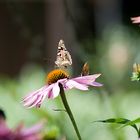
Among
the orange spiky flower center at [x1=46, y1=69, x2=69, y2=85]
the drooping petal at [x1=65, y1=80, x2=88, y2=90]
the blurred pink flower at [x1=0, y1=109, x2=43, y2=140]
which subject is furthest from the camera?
the orange spiky flower center at [x1=46, y1=69, x2=69, y2=85]

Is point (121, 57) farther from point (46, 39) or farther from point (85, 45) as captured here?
point (46, 39)

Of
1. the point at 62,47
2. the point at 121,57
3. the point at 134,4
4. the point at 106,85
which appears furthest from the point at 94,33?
the point at 62,47

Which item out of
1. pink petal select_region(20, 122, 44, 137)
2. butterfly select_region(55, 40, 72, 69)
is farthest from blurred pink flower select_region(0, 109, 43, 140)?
butterfly select_region(55, 40, 72, 69)

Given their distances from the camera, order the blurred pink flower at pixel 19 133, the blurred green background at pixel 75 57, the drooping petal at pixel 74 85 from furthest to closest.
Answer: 1. the blurred green background at pixel 75 57
2. the drooping petal at pixel 74 85
3. the blurred pink flower at pixel 19 133

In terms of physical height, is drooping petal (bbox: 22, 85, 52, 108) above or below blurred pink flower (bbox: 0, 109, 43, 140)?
below

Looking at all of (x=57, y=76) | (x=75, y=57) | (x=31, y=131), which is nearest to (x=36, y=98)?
(x=57, y=76)

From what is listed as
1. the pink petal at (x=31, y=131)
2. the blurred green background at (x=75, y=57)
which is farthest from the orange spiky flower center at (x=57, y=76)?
the pink petal at (x=31, y=131)

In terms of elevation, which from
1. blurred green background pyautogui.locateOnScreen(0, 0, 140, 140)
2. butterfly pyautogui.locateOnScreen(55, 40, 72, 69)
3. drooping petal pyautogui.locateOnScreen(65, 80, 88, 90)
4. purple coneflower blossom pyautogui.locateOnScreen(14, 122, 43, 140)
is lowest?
blurred green background pyautogui.locateOnScreen(0, 0, 140, 140)

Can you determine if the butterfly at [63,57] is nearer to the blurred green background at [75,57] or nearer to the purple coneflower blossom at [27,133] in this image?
the blurred green background at [75,57]

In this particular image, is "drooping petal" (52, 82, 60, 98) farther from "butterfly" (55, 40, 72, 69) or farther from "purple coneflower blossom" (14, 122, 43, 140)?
"purple coneflower blossom" (14, 122, 43, 140)
